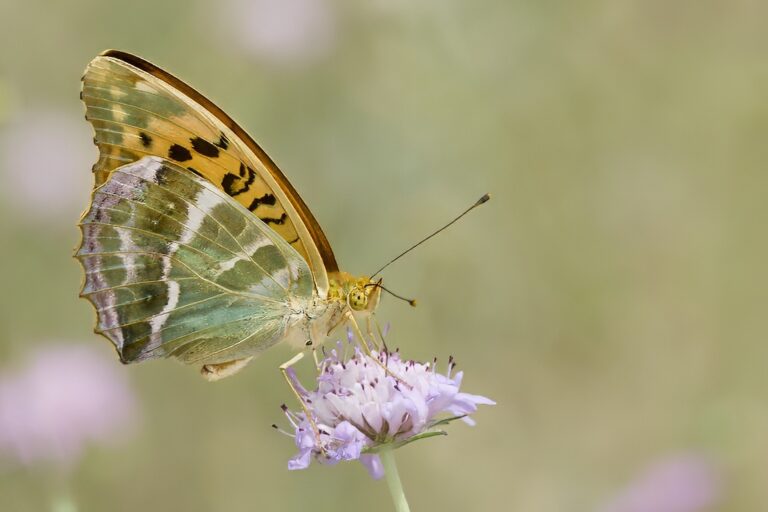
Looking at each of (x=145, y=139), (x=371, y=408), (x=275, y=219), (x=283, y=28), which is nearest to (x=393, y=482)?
(x=371, y=408)

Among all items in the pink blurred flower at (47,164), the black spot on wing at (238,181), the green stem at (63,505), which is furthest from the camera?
the pink blurred flower at (47,164)

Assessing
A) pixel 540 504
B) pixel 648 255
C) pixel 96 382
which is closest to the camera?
pixel 96 382

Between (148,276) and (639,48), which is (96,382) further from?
(639,48)

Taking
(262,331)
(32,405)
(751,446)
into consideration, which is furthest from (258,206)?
(751,446)

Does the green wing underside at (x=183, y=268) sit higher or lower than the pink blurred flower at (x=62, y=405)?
lower

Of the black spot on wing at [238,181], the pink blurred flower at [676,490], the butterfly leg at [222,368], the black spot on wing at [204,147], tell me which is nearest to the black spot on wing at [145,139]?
the black spot on wing at [204,147]

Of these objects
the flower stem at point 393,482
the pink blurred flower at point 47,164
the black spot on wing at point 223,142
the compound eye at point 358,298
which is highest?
the pink blurred flower at point 47,164

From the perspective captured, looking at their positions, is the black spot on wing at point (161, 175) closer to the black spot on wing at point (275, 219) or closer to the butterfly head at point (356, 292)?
the black spot on wing at point (275, 219)
